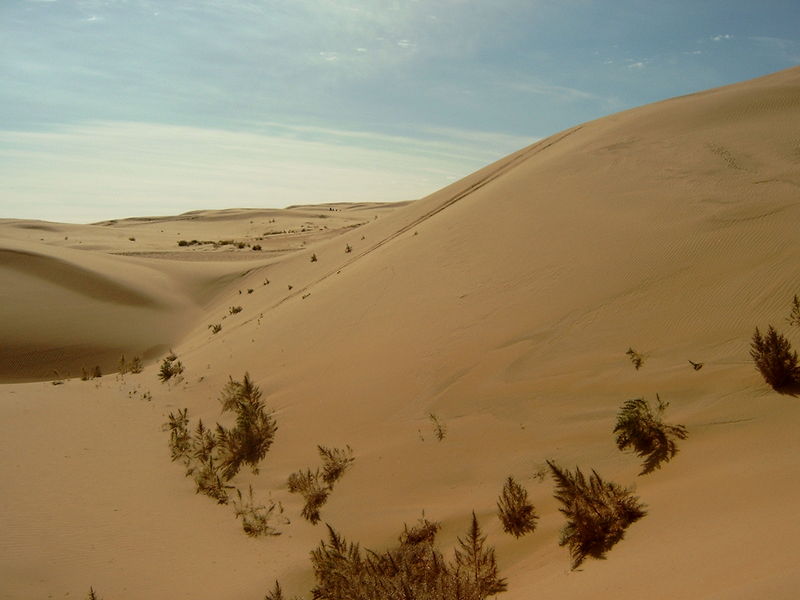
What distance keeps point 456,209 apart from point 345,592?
9.54 metres

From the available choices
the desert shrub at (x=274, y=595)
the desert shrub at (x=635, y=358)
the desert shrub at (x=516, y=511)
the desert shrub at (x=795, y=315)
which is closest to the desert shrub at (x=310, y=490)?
the desert shrub at (x=274, y=595)

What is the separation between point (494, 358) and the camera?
5992 mm

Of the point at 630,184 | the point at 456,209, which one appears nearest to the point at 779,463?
the point at 630,184

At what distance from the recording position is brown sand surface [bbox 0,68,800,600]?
356 centimetres

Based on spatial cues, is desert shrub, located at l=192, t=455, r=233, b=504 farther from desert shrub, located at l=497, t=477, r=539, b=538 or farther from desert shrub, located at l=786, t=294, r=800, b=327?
desert shrub, located at l=786, t=294, r=800, b=327

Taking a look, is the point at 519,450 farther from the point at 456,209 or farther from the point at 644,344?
the point at 456,209

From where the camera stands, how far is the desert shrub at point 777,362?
4.12 metres

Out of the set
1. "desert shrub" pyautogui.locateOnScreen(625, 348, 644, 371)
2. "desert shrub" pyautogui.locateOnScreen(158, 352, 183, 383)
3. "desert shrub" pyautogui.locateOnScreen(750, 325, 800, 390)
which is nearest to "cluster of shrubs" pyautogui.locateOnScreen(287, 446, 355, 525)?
"desert shrub" pyautogui.locateOnScreen(625, 348, 644, 371)

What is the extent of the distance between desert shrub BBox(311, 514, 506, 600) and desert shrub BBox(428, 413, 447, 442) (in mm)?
1005

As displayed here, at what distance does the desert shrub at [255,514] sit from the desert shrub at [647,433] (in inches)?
112

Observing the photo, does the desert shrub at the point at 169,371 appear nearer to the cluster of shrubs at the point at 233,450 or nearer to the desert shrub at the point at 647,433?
the cluster of shrubs at the point at 233,450

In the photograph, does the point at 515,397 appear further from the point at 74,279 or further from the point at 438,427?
the point at 74,279

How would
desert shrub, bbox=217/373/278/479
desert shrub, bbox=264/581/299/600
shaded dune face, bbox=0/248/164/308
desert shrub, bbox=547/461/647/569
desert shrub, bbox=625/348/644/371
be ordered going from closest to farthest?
desert shrub, bbox=547/461/647/569, desert shrub, bbox=264/581/299/600, desert shrub, bbox=625/348/644/371, desert shrub, bbox=217/373/278/479, shaded dune face, bbox=0/248/164/308

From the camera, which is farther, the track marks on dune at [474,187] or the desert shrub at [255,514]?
the track marks on dune at [474,187]
